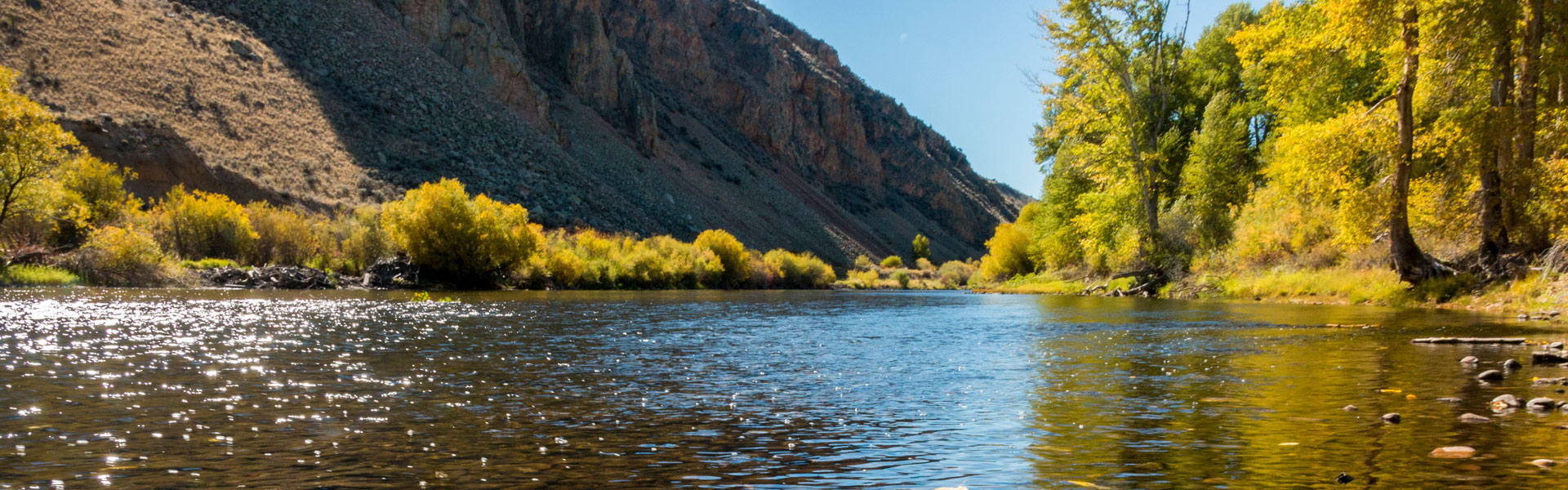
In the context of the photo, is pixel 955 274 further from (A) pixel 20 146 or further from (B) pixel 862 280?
(A) pixel 20 146

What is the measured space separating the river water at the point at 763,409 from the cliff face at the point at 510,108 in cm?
5051

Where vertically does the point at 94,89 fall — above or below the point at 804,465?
above

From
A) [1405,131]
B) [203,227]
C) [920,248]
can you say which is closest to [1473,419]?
[1405,131]

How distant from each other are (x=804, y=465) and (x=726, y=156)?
125964 mm

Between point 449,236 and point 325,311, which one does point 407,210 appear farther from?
point 325,311

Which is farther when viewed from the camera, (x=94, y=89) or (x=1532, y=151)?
(x=94, y=89)

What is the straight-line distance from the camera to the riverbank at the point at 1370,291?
17.4 metres

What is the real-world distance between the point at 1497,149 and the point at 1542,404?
1446cm

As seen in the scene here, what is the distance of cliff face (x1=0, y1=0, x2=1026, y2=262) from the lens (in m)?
58.9

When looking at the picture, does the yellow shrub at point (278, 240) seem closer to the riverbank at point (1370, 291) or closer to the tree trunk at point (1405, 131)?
the riverbank at point (1370, 291)

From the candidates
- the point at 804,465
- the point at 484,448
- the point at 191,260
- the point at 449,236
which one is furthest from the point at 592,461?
the point at 191,260

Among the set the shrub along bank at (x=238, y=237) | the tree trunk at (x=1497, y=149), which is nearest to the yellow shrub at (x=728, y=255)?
the shrub along bank at (x=238, y=237)

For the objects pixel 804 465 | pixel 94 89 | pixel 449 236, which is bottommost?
pixel 804 465

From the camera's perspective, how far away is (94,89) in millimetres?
56438
